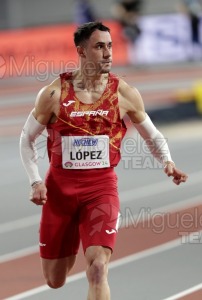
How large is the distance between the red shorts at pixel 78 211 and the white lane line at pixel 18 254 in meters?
2.21

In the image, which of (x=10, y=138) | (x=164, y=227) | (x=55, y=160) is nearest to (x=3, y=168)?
(x=10, y=138)

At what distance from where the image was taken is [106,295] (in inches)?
203

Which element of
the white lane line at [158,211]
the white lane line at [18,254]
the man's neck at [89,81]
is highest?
the man's neck at [89,81]

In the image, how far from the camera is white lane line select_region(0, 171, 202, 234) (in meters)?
9.41

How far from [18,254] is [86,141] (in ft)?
9.41

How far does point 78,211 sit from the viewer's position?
18.7 ft

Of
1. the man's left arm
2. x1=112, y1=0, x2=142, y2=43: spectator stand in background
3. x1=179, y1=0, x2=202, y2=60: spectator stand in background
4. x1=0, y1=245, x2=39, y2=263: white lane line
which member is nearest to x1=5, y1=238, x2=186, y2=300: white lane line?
x1=0, y1=245, x2=39, y2=263: white lane line

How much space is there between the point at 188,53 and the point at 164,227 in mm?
18577

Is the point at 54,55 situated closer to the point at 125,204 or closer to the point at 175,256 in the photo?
the point at 125,204

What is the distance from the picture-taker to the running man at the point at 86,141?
5527mm

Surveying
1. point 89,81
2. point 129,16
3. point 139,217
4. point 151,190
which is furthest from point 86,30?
point 129,16

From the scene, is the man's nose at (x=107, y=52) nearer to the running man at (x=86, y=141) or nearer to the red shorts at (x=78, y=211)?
the running man at (x=86, y=141)

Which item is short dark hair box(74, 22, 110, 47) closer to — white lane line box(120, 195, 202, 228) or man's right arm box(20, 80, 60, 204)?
man's right arm box(20, 80, 60, 204)

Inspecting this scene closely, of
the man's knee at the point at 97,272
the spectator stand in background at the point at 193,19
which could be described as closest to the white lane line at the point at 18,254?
the man's knee at the point at 97,272
